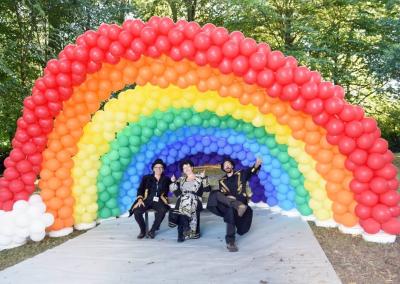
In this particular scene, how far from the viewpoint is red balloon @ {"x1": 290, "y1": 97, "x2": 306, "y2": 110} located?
464 centimetres

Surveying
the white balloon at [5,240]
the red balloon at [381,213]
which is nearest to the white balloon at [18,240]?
the white balloon at [5,240]

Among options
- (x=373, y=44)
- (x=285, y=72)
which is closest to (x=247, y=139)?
(x=285, y=72)

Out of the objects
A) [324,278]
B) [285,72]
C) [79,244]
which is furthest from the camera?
[79,244]

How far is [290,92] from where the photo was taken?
4547 mm

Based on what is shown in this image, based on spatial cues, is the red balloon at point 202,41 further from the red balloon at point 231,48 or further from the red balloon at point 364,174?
the red balloon at point 364,174

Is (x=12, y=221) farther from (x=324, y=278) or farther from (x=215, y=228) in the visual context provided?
(x=324, y=278)

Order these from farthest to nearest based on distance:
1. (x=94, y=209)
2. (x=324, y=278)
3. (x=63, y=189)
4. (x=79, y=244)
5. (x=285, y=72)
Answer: (x=94, y=209) < (x=63, y=189) < (x=79, y=244) < (x=285, y=72) < (x=324, y=278)

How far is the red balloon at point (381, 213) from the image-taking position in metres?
4.71

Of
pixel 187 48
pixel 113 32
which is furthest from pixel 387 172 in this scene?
pixel 113 32

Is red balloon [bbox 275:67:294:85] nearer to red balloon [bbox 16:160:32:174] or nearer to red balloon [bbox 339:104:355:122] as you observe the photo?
red balloon [bbox 339:104:355:122]

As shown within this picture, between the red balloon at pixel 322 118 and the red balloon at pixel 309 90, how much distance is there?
0.87 feet

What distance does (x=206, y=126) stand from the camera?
5.85 metres

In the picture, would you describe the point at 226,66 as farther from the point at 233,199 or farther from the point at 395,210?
the point at 395,210

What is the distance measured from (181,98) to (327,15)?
1065 centimetres
